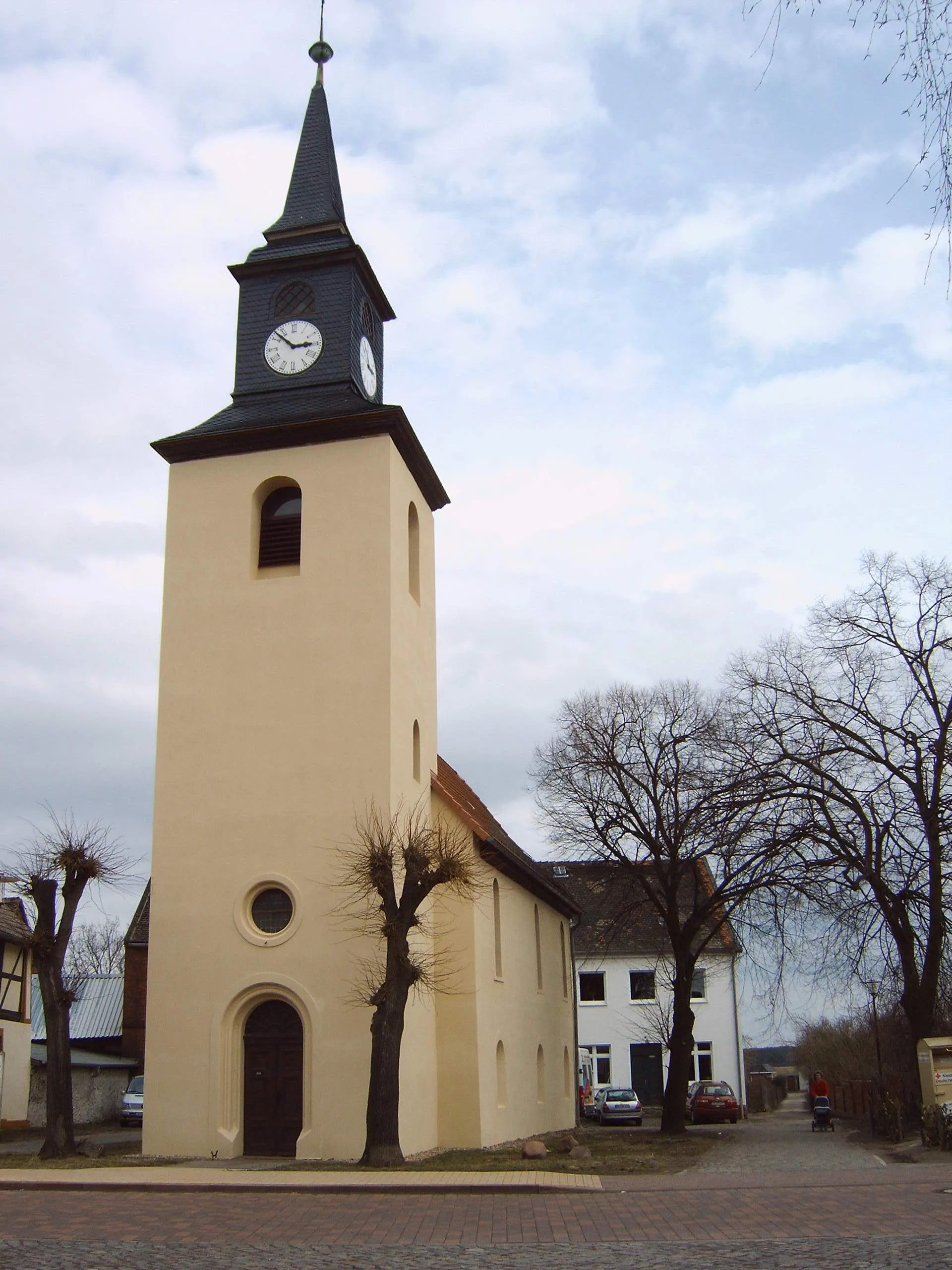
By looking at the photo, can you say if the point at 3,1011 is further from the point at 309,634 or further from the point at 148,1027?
the point at 309,634

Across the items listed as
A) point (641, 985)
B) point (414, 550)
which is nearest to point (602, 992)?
point (641, 985)

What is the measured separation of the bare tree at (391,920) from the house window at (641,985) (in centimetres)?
3239

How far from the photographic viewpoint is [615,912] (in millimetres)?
32438

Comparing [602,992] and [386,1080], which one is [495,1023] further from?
[602,992]

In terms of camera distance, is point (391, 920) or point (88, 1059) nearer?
point (391, 920)

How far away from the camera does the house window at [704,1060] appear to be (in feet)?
168

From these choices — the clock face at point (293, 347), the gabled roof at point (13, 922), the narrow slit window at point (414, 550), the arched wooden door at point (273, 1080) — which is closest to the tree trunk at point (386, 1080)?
the arched wooden door at point (273, 1080)

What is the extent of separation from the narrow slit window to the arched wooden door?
8.61 m

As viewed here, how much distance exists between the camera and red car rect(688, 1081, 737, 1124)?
40438 millimetres

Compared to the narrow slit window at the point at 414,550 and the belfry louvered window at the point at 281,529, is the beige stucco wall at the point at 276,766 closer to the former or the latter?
the belfry louvered window at the point at 281,529

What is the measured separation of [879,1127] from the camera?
28.6 meters

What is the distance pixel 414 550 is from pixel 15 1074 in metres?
18.6

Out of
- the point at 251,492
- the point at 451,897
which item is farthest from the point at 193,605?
the point at 451,897

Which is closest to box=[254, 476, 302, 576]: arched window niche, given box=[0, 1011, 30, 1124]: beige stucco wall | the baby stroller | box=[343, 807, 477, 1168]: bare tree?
box=[343, 807, 477, 1168]: bare tree
